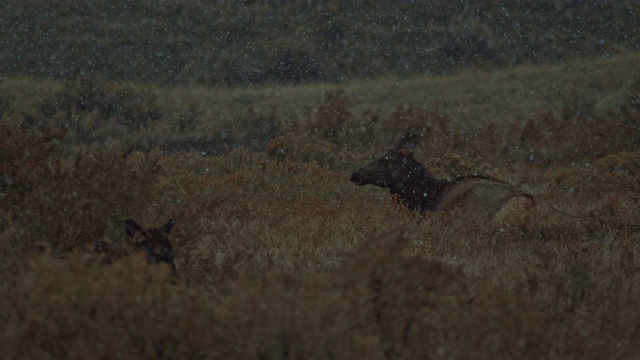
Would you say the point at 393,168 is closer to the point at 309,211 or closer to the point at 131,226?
the point at 309,211

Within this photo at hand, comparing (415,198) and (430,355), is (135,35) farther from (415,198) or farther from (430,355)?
(430,355)

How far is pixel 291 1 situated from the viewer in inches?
1671

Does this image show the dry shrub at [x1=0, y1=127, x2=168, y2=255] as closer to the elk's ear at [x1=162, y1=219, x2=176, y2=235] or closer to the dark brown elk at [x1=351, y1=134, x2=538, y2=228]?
the elk's ear at [x1=162, y1=219, x2=176, y2=235]

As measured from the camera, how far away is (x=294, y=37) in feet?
126

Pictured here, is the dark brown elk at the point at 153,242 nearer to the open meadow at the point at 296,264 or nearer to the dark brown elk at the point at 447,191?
Answer: the open meadow at the point at 296,264

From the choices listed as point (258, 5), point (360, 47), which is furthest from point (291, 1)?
point (360, 47)

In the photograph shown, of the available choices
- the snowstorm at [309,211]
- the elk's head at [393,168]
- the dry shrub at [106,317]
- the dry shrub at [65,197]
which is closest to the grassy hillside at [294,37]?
the snowstorm at [309,211]

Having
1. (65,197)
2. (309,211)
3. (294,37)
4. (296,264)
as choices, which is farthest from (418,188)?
(294,37)

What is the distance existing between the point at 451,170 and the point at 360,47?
83.5 ft

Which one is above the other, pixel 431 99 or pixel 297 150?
pixel 297 150

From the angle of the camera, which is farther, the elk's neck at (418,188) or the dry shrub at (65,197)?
the elk's neck at (418,188)

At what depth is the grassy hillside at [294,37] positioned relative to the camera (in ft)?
113

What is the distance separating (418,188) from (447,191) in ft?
1.54

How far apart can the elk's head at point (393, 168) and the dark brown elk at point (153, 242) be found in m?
5.15
